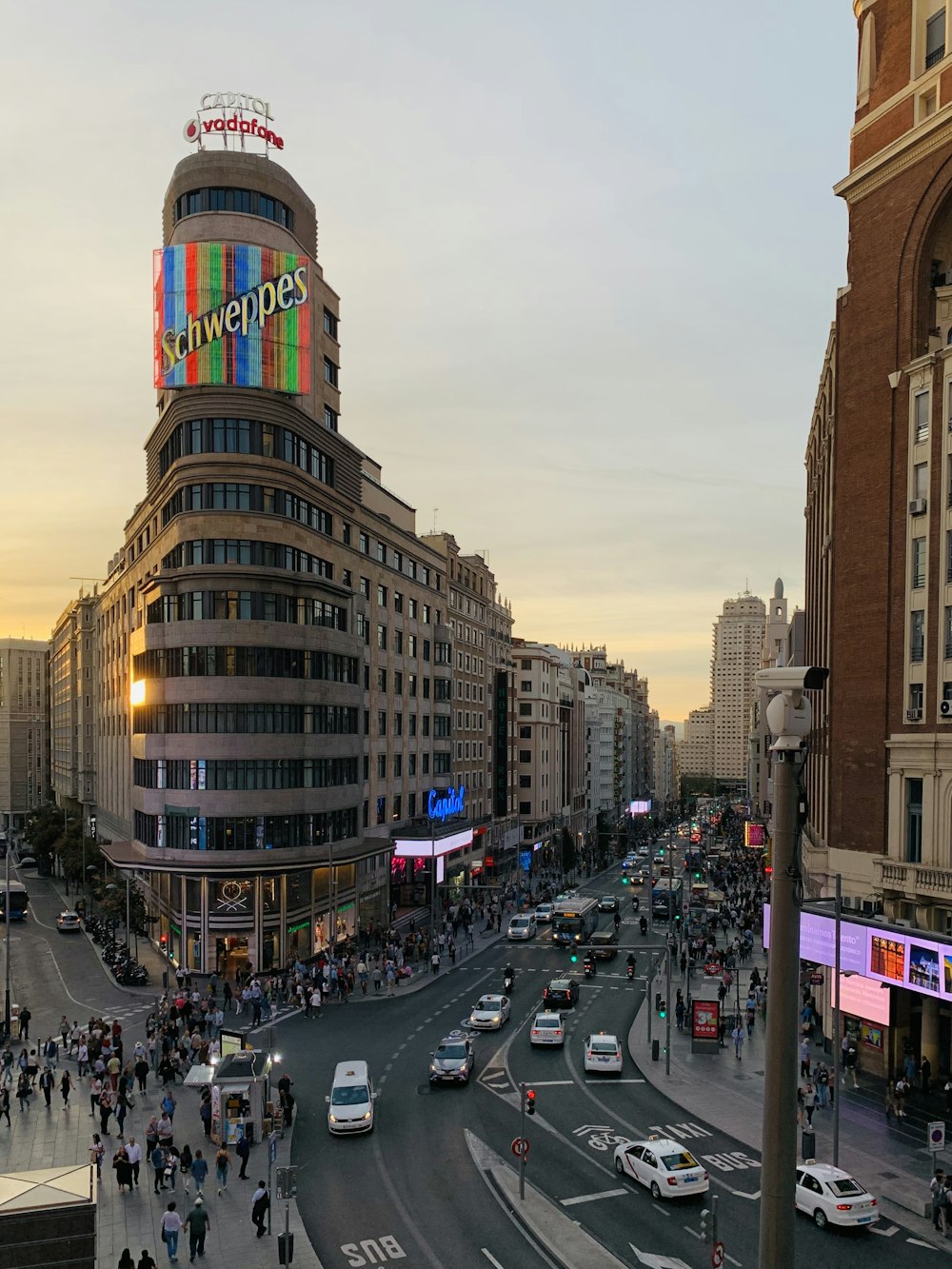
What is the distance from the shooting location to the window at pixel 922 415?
134ft

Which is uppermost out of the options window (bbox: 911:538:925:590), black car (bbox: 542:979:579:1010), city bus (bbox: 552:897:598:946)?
window (bbox: 911:538:925:590)


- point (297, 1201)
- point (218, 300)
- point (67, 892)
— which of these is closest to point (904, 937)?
point (297, 1201)

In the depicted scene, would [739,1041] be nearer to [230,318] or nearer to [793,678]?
[793,678]

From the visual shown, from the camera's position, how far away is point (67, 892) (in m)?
99.0

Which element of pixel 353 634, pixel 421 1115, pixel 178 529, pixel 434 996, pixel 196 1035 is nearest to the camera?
pixel 421 1115

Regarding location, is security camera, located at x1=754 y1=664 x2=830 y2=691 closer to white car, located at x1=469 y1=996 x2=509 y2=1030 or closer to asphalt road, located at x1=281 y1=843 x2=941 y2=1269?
asphalt road, located at x1=281 y1=843 x2=941 y2=1269

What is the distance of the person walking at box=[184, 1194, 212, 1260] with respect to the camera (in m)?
24.6

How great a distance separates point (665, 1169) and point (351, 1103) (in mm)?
10782

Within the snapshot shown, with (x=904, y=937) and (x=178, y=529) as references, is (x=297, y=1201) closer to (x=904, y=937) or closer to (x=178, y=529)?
(x=904, y=937)

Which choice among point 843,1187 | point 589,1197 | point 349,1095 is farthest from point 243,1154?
point 843,1187

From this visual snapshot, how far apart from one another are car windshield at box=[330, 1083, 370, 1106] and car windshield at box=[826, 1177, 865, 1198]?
1478 cm

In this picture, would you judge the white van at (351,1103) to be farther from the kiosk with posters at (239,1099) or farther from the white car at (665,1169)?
the white car at (665,1169)

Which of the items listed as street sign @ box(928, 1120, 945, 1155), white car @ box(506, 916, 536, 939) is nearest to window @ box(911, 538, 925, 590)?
street sign @ box(928, 1120, 945, 1155)

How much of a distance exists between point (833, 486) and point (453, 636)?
53204 mm
